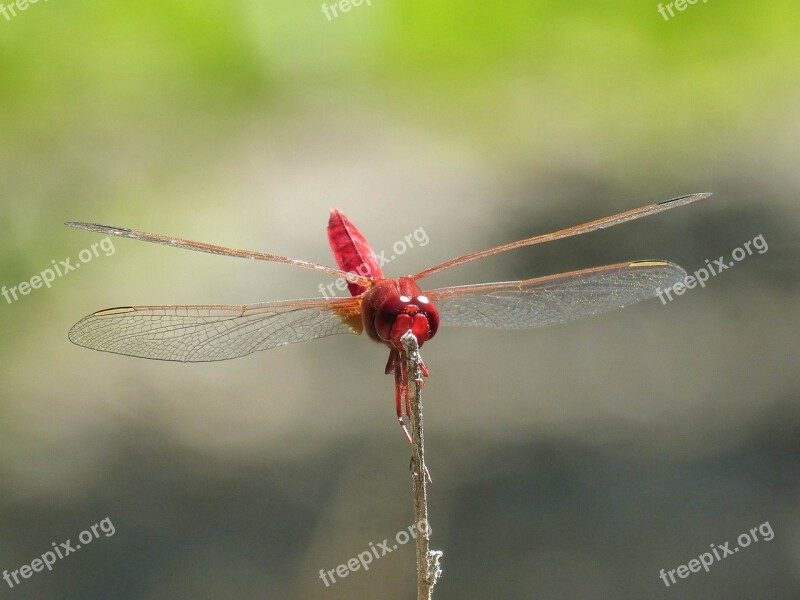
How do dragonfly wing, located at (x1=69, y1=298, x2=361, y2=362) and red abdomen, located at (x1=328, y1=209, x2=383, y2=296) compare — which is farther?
red abdomen, located at (x1=328, y1=209, x2=383, y2=296)

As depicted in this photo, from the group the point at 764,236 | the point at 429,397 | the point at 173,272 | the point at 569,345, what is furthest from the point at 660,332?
the point at 173,272

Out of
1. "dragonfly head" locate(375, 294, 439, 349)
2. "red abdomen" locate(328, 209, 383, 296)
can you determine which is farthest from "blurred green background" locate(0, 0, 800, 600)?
"dragonfly head" locate(375, 294, 439, 349)

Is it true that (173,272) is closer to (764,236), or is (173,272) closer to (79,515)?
(79,515)

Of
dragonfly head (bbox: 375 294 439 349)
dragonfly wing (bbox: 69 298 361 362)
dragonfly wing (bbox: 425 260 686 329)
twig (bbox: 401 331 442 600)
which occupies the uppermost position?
dragonfly wing (bbox: 69 298 361 362)

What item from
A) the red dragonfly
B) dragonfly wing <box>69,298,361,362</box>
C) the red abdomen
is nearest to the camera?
the red dragonfly

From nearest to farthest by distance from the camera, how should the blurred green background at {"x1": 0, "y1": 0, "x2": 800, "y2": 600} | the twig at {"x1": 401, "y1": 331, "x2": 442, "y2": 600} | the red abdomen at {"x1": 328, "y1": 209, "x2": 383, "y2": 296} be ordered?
the twig at {"x1": 401, "y1": 331, "x2": 442, "y2": 600}, the red abdomen at {"x1": 328, "y1": 209, "x2": 383, "y2": 296}, the blurred green background at {"x1": 0, "y1": 0, "x2": 800, "y2": 600}

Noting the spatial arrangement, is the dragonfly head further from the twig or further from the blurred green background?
the blurred green background

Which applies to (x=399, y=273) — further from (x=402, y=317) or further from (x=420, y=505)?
(x=420, y=505)
